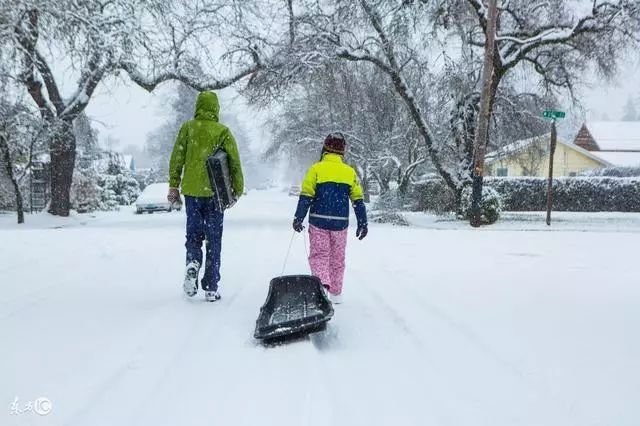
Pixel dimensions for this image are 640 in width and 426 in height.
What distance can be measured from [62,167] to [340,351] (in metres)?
16.5

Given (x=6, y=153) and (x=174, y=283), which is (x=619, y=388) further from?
(x=6, y=153)

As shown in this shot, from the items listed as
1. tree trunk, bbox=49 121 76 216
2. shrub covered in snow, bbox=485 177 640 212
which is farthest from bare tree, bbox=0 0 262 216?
shrub covered in snow, bbox=485 177 640 212

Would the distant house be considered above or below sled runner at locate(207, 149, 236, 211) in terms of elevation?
above

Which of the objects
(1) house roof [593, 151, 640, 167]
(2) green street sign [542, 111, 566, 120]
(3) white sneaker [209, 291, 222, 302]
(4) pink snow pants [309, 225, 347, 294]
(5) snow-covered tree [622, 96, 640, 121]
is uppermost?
(5) snow-covered tree [622, 96, 640, 121]

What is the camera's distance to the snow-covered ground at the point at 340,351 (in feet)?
7.94

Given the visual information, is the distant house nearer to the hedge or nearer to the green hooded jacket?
the hedge

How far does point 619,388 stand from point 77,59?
26.9ft

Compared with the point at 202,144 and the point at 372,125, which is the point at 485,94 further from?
the point at 202,144

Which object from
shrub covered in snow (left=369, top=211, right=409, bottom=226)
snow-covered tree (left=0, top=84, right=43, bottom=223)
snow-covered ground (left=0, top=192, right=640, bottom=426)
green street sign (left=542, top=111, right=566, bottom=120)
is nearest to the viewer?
snow-covered ground (left=0, top=192, right=640, bottom=426)

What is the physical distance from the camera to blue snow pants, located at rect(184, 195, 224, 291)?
4.55m

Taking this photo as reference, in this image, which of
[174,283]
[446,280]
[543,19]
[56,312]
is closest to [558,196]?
[543,19]

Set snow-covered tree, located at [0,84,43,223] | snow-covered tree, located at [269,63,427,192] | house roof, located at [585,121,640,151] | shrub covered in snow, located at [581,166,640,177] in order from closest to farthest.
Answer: snow-covered tree, located at [0,84,43,223] < snow-covered tree, located at [269,63,427,192] < shrub covered in snow, located at [581,166,640,177] < house roof, located at [585,121,640,151]

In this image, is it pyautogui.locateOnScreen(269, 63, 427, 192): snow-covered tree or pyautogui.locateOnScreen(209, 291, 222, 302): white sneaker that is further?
pyautogui.locateOnScreen(269, 63, 427, 192): snow-covered tree

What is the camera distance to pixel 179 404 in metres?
2.44
